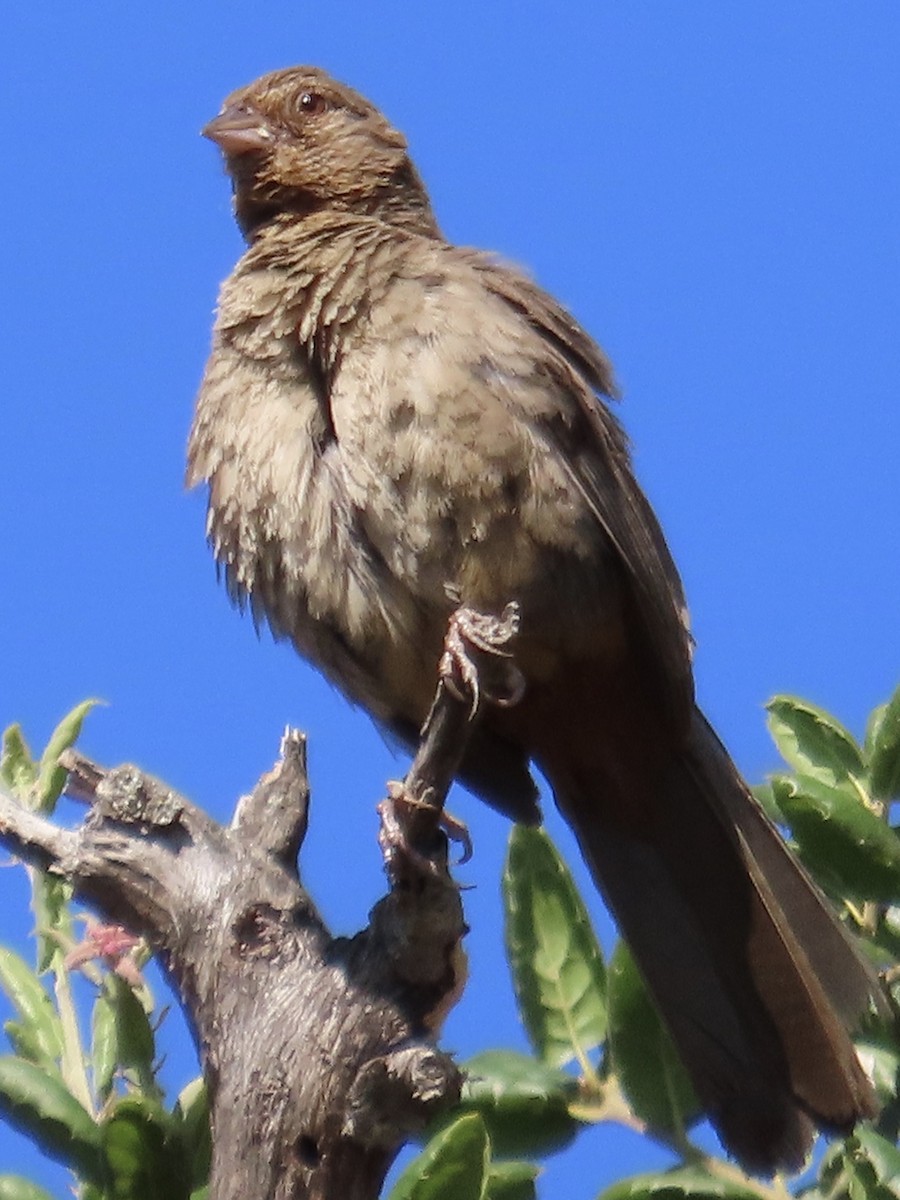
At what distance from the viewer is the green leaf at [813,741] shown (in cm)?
365

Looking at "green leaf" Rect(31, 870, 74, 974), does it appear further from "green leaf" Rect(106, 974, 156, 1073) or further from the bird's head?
the bird's head

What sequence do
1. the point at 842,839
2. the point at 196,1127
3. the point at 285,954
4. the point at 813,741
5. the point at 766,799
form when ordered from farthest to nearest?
1. the point at 766,799
2. the point at 813,741
3. the point at 842,839
4. the point at 285,954
5. the point at 196,1127

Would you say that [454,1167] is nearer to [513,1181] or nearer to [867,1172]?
[513,1181]

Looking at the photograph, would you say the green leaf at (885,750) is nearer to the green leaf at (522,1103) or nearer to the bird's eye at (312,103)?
the green leaf at (522,1103)

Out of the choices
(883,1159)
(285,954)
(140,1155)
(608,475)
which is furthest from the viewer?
(608,475)

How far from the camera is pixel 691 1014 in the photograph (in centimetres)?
402

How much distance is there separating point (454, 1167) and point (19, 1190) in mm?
741

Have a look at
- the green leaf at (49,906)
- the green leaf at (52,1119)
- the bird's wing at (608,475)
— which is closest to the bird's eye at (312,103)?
the bird's wing at (608,475)

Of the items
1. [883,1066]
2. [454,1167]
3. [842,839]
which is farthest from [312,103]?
[454,1167]

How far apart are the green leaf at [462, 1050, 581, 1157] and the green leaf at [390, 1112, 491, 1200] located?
679 millimetres

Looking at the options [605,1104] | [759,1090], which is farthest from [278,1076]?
[759,1090]

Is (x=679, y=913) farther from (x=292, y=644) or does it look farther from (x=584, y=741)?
(x=292, y=644)

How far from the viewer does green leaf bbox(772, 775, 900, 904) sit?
3420 mm

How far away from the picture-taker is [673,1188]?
123 inches
